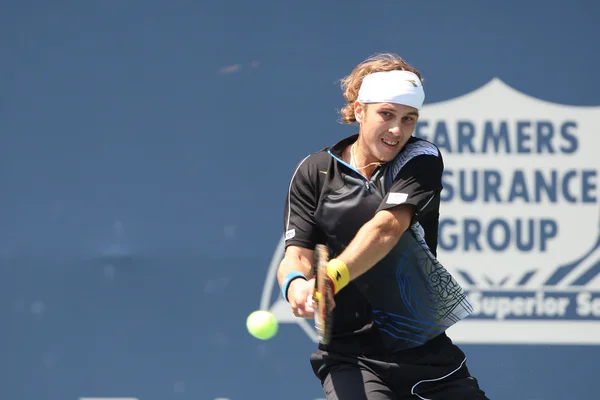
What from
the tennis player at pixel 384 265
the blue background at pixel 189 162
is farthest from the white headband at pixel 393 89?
the blue background at pixel 189 162

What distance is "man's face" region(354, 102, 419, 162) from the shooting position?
3.10m

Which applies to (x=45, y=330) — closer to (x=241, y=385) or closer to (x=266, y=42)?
(x=241, y=385)

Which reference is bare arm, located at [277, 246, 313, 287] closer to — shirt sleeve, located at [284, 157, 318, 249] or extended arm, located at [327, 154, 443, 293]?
shirt sleeve, located at [284, 157, 318, 249]

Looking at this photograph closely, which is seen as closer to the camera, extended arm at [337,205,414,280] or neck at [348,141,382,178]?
extended arm at [337,205,414,280]

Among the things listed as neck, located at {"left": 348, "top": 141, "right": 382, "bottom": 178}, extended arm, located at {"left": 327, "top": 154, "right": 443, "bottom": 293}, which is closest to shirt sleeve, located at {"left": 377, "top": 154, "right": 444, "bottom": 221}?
extended arm, located at {"left": 327, "top": 154, "right": 443, "bottom": 293}

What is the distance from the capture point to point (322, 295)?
2746mm

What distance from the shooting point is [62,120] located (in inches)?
203

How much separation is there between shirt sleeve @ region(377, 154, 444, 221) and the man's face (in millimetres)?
81

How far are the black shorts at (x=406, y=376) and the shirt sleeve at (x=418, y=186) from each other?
19.4 inches

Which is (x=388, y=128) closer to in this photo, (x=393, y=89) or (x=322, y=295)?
(x=393, y=89)

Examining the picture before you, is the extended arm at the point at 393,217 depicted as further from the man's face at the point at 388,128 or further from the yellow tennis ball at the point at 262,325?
the yellow tennis ball at the point at 262,325

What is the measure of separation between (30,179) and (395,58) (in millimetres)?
2637

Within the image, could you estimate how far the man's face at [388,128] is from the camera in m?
3.10

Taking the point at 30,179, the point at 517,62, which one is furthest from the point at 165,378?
the point at 517,62
